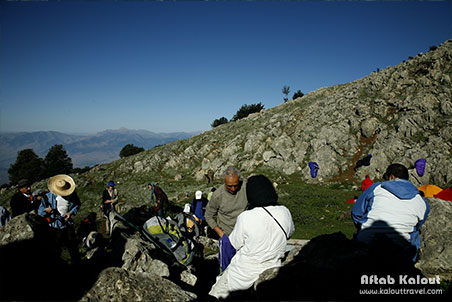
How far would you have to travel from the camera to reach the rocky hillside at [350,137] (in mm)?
25031

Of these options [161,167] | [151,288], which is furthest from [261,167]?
[151,288]

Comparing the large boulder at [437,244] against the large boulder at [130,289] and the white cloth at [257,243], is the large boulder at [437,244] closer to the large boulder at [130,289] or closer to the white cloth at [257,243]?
the white cloth at [257,243]

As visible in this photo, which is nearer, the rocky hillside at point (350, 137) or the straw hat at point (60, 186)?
the straw hat at point (60, 186)

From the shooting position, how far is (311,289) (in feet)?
9.97

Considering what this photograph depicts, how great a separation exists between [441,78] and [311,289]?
40100mm

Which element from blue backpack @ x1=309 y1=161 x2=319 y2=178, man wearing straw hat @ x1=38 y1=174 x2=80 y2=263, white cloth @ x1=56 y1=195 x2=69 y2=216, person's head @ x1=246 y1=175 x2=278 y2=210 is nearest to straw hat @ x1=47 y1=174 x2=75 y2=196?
man wearing straw hat @ x1=38 y1=174 x2=80 y2=263

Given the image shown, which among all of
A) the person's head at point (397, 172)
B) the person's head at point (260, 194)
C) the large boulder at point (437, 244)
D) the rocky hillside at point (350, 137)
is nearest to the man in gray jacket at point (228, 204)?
the person's head at point (260, 194)

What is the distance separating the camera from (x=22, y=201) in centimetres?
844

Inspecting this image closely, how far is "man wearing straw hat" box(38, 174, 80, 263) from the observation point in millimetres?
7945

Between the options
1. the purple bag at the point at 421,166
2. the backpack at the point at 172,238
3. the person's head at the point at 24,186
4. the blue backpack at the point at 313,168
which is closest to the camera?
the backpack at the point at 172,238

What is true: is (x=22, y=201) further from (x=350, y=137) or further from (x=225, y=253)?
(x=350, y=137)

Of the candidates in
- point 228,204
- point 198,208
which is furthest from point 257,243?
point 198,208

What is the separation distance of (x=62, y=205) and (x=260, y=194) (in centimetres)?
857

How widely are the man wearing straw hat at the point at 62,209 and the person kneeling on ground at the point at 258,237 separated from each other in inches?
289
